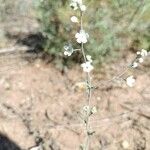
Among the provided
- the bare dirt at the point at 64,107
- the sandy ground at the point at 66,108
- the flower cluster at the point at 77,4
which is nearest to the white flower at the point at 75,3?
→ the flower cluster at the point at 77,4

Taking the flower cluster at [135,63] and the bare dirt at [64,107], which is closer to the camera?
the flower cluster at [135,63]

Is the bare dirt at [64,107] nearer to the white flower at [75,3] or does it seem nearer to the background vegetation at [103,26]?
the background vegetation at [103,26]

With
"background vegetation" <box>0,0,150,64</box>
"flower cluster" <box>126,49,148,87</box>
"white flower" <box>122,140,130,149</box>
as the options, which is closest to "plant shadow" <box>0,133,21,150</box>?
"white flower" <box>122,140,130,149</box>

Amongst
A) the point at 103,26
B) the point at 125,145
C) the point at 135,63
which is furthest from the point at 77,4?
the point at 103,26

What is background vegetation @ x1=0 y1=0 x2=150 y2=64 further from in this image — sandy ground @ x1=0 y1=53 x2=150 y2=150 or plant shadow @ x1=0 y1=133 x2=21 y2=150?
plant shadow @ x1=0 y1=133 x2=21 y2=150

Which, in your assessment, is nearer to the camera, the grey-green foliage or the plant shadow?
the plant shadow

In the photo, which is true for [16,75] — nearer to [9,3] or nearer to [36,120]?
[36,120]
